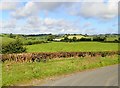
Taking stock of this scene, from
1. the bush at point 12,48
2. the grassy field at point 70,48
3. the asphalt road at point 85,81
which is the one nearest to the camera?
the asphalt road at point 85,81

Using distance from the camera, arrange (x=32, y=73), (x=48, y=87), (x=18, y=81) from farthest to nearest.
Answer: (x=32, y=73) < (x=18, y=81) < (x=48, y=87)

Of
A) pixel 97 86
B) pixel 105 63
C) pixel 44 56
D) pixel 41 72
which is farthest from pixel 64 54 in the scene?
pixel 97 86

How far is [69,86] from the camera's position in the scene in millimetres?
16562

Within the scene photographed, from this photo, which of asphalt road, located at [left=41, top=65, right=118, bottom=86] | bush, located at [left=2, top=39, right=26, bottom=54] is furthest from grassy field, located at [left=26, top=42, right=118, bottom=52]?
asphalt road, located at [left=41, top=65, right=118, bottom=86]

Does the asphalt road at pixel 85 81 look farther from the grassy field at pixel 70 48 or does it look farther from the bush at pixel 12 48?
the grassy field at pixel 70 48

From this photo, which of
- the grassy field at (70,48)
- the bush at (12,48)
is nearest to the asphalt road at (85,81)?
the bush at (12,48)

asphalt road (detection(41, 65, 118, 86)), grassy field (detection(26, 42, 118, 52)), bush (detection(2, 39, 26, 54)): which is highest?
bush (detection(2, 39, 26, 54))

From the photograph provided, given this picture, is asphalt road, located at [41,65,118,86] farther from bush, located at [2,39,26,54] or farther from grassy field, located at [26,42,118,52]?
grassy field, located at [26,42,118,52]

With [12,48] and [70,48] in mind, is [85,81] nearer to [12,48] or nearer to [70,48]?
[12,48]

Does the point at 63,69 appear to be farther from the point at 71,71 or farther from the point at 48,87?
the point at 48,87

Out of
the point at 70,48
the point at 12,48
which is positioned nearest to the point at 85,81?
the point at 12,48

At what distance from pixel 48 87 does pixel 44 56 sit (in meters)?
24.6

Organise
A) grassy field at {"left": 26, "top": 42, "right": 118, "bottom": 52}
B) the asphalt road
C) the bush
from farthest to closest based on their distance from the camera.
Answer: grassy field at {"left": 26, "top": 42, "right": 118, "bottom": 52}, the bush, the asphalt road

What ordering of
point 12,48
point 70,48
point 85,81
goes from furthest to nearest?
point 70,48 < point 12,48 < point 85,81
